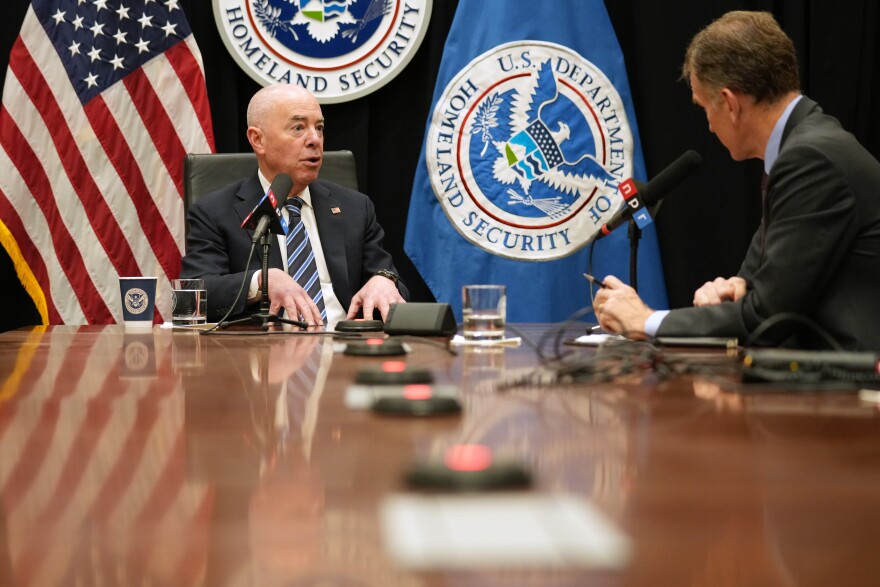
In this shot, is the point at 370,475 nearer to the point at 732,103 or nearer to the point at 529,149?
the point at 732,103

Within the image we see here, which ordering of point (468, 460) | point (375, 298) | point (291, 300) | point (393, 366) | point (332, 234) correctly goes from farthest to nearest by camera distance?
point (332, 234), point (375, 298), point (291, 300), point (393, 366), point (468, 460)

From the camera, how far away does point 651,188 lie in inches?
77.2

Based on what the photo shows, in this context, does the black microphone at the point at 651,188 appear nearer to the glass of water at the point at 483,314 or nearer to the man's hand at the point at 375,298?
the glass of water at the point at 483,314

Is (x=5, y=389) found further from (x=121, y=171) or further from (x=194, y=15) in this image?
(x=194, y=15)

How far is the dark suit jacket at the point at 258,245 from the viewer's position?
288 centimetres

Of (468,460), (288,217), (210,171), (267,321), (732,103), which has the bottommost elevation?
(267,321)

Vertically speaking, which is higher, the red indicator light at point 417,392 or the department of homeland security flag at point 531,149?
the department of homeland security flag at point 531,149

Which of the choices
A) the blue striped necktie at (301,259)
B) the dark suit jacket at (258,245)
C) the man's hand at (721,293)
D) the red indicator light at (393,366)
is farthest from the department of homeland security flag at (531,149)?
the red indicator light at (393,366)

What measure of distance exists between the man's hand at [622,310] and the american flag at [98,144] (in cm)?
209

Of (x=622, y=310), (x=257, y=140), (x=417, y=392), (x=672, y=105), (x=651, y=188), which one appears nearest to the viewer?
(x=417, y=392)

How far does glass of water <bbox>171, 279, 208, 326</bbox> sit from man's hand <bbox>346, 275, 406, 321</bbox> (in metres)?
0.38

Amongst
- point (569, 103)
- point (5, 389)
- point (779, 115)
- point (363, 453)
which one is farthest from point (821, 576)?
point (569, 103)

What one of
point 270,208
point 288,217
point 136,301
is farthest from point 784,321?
point 288,217

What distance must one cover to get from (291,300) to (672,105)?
2013mm
